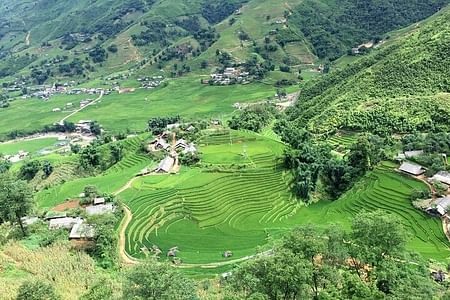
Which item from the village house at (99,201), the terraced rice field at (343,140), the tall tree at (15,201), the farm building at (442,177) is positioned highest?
the tall tree at (15,201)

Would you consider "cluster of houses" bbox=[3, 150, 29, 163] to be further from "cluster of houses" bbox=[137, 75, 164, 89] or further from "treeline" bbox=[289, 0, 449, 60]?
"treeline" bbox=[289, 0, 449, 60]

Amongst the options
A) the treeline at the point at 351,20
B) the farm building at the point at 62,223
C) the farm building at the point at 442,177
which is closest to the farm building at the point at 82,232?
the farm building at the point at 62,223

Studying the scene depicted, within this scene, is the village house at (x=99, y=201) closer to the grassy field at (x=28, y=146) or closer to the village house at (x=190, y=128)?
the village house at (x=190, y=128)

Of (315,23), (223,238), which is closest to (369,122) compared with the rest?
(223,238)

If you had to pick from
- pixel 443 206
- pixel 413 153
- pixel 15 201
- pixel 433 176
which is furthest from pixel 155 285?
pixel 413 153

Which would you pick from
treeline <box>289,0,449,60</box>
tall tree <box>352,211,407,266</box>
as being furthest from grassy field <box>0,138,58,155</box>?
tall tree <box>352,211,407,266</box>

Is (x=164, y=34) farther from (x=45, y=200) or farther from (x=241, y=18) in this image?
(x=45, y=200)

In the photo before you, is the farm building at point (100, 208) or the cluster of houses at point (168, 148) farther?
the cluster of houses at point (168, 148)
